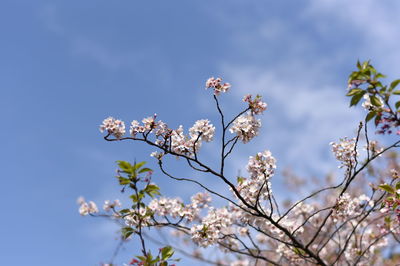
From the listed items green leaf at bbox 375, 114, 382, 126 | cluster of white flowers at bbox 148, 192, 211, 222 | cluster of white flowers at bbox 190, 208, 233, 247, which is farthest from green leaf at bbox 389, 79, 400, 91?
cluster of white flowers at bbox 148, 192, 211, 222

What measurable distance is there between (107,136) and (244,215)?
1.94 m

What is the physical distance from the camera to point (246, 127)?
3537 millimetres

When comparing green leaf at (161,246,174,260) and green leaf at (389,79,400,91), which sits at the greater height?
green leaf at (389,79,400,91)

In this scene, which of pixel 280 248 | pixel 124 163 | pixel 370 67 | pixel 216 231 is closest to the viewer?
pixel 370 67

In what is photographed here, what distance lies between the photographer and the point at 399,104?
2.83 metres

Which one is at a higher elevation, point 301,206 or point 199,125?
point 301,206

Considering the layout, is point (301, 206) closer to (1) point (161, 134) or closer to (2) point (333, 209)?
(2) point (333, 209)

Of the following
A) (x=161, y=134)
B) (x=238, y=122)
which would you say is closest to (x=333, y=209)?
(x=238, y=122)

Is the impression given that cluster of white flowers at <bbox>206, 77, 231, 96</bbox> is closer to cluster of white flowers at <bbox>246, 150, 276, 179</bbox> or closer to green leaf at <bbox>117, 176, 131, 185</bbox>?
cluster of white flowers at <bbox>246, 150, 276, 179</bbox>

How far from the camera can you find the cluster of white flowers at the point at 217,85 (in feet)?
11.6

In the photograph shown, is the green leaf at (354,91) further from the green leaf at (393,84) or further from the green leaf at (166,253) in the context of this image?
the green leaf at (166,253)

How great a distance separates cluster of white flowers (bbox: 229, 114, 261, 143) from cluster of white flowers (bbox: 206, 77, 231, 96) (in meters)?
0.31

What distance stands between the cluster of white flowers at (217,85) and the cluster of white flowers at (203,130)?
0.31 metres

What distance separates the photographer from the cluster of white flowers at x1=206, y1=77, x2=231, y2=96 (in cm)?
354
